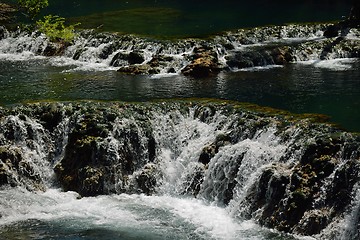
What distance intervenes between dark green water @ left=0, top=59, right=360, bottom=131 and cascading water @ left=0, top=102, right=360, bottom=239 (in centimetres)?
272

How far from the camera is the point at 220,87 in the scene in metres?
26.5

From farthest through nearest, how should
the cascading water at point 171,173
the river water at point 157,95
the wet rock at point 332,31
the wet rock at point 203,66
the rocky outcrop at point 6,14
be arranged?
1. the rocky outcrop at point 6,14
2. the wet rock at point 332,31
3. the wet rock at point 203,66
4. the river water at point 157,95
5. the cascading water at point 171,173

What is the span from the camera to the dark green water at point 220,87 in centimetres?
2355

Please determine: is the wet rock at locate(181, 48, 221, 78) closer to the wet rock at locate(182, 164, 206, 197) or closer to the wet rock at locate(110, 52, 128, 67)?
the wet rock at locate(110, 52, 128, 67)

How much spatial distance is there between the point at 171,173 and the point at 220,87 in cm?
709

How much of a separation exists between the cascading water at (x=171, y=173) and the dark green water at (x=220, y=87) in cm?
272

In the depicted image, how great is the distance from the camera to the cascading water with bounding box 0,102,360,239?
16.7m

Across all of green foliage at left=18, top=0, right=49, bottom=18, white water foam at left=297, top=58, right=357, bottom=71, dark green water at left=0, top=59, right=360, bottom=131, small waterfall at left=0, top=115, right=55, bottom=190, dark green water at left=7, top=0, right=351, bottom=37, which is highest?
green foliage at left=18, top=0, right=49, bottom=18

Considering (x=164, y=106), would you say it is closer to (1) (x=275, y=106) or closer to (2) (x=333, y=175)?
(1) (x=275, y=106)

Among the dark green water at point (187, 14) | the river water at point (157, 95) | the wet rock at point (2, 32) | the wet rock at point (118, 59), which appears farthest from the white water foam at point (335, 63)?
the wet rock at point (2, 32)

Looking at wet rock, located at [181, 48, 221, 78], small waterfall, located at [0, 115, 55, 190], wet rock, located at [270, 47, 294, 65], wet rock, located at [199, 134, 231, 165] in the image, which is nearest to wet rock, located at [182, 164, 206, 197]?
wet rock, located at [199, 134, 231, 165]

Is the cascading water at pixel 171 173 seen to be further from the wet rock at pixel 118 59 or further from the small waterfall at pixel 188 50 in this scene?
the wet rock at pixel 118 59

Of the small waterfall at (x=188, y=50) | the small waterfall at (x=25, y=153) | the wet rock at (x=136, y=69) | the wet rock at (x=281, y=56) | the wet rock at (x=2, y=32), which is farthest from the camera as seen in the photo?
the wet rock at (x=2, y=32)

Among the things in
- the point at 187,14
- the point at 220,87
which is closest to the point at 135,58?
the point at 220,87
